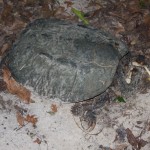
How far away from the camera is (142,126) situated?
149 inches

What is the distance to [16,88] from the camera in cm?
401

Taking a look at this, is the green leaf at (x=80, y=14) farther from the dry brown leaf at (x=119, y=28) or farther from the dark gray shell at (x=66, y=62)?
the dark gray shell at (x=66, y=62)

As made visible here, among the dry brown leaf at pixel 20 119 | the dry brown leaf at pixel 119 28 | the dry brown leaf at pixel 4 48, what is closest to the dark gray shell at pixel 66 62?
the dry brown leaf at pixel 20 119

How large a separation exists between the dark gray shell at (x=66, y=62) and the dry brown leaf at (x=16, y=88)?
0.12m

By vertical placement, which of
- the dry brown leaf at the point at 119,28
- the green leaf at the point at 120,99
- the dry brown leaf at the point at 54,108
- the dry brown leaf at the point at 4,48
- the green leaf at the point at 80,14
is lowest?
the dry brown leaf at the point at 54,108

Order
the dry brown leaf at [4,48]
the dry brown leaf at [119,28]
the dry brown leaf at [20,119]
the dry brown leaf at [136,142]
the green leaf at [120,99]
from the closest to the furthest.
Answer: the dry brown leaf at [136,142], the dry brown leaf at [20,119], the green leaf at [120,99], the dry brown leaf at [4,48], the dry brown leaf at [119,28]

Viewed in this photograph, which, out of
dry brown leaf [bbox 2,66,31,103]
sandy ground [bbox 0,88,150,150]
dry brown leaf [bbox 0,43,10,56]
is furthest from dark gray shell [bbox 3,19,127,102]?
dry brown leaf [bbox 0,43,10,56]

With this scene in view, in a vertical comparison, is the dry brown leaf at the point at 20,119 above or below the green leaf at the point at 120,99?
below

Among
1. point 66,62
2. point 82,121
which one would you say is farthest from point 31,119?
point 66,62

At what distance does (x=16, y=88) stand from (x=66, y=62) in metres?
0.81

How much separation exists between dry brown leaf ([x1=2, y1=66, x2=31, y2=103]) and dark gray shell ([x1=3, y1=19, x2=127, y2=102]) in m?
0.12

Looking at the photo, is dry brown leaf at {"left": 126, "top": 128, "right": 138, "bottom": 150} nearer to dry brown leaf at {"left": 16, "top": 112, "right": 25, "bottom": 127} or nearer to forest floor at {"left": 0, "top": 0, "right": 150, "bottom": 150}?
forest floor at {"left": 0, "top": 0, "right": 150, "bottom": 150}

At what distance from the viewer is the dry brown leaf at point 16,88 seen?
3953 millimetres

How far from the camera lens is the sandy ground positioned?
12.0 feet
